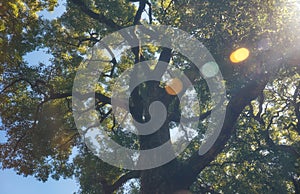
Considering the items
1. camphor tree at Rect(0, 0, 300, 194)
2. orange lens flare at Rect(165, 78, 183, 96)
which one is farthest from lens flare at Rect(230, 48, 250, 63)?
orange lens flare at Rect(165, 78, 183, 96)

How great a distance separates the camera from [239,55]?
1059 cm

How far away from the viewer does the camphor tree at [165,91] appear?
9719 mm

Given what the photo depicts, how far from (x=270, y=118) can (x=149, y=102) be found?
903 centimetres

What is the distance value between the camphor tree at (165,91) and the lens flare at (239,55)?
0.14 feet

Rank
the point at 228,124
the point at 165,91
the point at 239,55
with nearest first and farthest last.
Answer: the point at 228,124
the point at 239,55
the point at 165,91

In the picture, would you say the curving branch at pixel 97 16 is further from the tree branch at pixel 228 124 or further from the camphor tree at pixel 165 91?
the tree branch at pixel 228 124

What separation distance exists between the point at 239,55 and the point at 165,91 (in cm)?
418

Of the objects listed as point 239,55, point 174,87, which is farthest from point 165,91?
point 239,55

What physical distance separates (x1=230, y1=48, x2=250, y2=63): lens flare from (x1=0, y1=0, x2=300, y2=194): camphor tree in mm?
41

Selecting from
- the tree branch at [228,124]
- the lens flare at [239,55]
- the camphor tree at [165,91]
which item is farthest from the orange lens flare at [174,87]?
→ the tree branch at [228,124]

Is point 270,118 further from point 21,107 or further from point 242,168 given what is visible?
point 21,107

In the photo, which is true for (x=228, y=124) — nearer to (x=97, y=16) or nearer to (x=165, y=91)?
(x=165, y=91)

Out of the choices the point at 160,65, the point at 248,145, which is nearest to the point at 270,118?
the point at 248,145

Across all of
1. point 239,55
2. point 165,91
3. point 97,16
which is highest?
point 97,16
